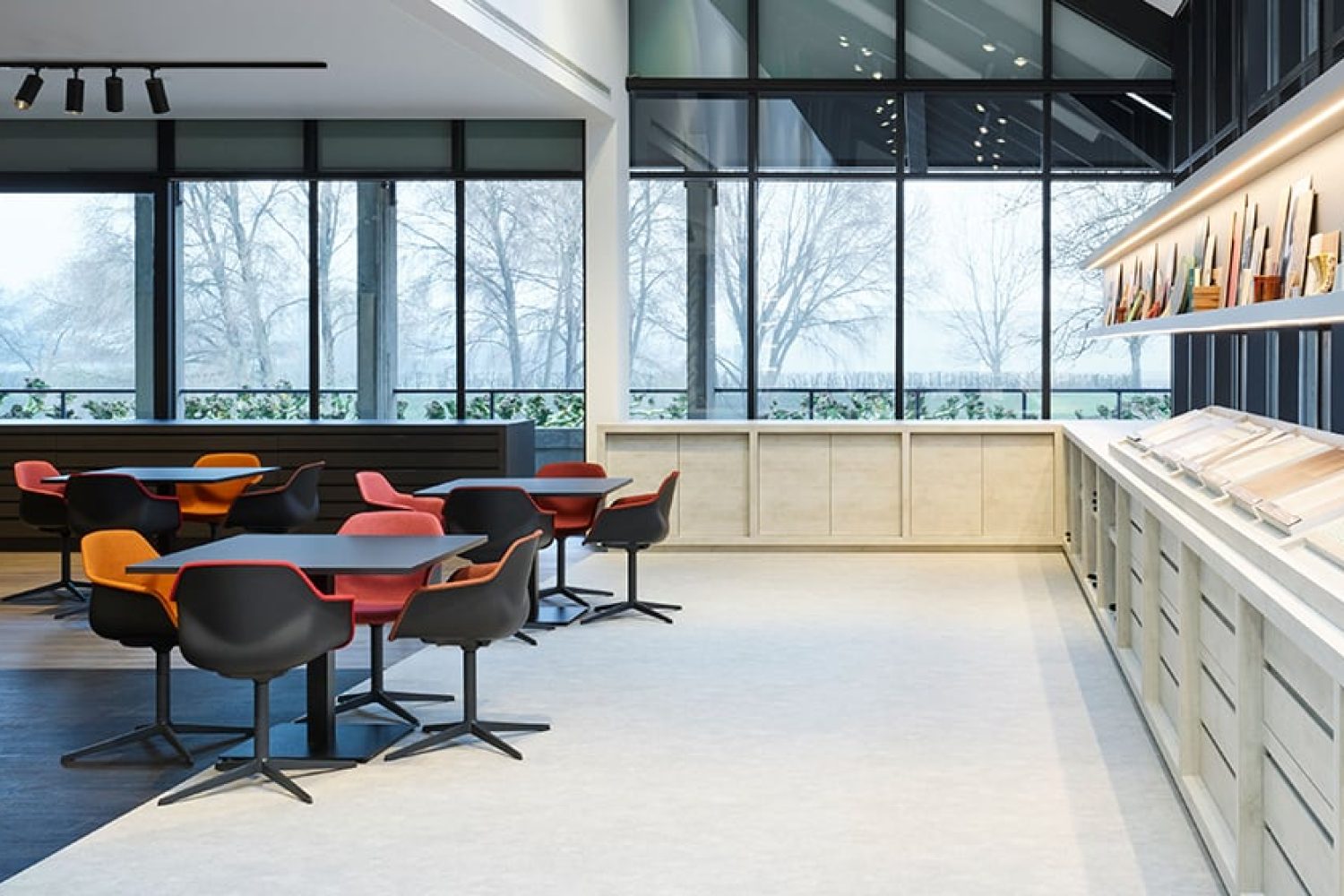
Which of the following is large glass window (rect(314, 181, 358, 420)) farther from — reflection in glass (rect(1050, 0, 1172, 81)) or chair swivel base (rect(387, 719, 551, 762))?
chair swivel base (rect(387, 719, 551, 762))

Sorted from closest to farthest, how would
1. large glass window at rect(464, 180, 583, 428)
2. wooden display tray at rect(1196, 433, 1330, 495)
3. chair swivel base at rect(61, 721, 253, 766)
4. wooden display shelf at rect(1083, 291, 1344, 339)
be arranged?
wooden display shelf at rect(1083, 291, 1344, 339)
wooden display tray at rect(1196, 433, 1330, 495)
chair swivel base at rect(61, 721, 253, 766)
large glass window at rect(464, 180, 583, 428)

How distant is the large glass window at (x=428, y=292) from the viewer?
521 inches

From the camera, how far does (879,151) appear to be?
13.1 meters

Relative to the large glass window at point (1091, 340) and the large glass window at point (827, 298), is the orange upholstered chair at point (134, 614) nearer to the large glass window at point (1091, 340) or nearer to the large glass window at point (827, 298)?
the large glass window at point (827, 298)

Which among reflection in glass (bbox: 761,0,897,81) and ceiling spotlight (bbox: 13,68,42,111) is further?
reflection in glass (bbox: 761,0,897,81)

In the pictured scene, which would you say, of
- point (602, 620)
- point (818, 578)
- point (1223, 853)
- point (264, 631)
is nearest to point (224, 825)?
point (264, 631)

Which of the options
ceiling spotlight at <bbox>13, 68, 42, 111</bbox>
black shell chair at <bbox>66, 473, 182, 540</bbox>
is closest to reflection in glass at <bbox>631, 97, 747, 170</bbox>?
ceiling spotlight at <bbox>13, 68, 42, 111</bbox>

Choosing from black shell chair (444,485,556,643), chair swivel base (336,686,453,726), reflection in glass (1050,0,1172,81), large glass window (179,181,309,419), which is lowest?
chair swivel base (336,686,453,726)

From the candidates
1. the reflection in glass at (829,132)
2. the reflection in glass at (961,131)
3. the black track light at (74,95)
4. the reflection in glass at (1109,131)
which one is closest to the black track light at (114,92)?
the black track light at (74,95)

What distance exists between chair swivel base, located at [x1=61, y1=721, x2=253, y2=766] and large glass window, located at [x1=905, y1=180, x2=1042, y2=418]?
7918 mm

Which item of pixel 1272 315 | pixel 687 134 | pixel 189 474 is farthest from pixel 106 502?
pixel 1272 315

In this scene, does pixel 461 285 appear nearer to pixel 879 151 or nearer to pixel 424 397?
pixel 424 397

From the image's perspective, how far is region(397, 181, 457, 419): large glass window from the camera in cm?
1323

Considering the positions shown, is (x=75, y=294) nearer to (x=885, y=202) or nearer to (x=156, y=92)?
(x=156, y=92)
